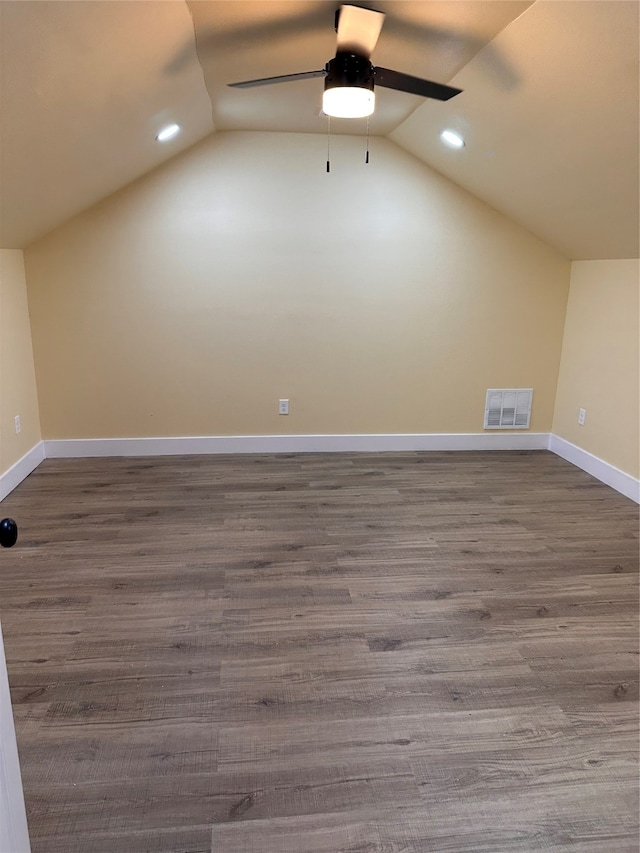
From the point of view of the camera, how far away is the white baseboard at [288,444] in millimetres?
4258

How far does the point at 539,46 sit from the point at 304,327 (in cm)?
237

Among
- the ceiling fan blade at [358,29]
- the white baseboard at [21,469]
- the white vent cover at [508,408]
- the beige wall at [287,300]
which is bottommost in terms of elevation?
the white baseboard at [21,469]

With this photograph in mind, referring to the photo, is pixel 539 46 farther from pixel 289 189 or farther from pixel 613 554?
pixel 613 554

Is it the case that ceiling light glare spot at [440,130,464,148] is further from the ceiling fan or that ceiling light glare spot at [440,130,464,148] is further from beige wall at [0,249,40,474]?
beige wall at [0,249,40,474]

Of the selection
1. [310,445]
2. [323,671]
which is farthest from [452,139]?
[323,671]

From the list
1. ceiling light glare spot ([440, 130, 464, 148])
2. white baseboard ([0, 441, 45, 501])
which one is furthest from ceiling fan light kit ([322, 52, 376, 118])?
white baseboard ([0, 441, 45, 501])

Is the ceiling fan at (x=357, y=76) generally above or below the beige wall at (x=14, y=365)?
above

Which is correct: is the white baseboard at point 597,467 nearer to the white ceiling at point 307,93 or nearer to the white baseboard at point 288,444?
the white baseboard at point 288,444

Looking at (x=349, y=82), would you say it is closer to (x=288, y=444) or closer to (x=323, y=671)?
(x=323, y=671)

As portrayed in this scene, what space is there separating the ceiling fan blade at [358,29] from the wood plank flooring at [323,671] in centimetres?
221

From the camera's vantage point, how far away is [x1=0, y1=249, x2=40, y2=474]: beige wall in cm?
356

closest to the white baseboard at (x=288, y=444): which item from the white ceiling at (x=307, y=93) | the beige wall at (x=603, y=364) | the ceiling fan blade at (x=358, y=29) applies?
the beige wall at (x=603, y=364)

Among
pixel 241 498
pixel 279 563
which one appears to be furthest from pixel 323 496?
pixel 279 563

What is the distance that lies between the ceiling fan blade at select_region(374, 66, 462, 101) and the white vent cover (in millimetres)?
2618
